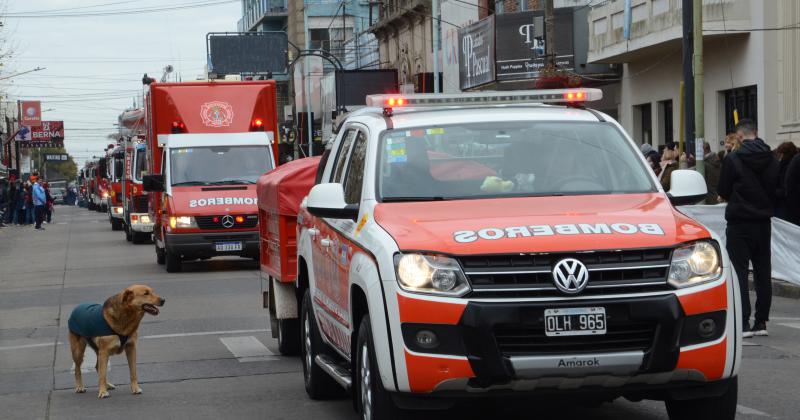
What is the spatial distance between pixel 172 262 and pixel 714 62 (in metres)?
12.4

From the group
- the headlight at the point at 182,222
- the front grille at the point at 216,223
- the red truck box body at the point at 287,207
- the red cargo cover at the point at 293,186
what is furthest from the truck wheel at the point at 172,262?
the red cargo cover at the point at 293,186

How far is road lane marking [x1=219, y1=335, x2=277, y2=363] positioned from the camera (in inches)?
471

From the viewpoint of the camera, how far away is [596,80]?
118ft

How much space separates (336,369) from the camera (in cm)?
836

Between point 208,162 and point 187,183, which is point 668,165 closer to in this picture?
point 208,162

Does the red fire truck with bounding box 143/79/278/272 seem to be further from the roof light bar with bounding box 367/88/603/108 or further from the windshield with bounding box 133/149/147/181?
the roof light bar with bounding box 367/88/603/108

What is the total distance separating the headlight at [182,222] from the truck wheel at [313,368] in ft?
45.3

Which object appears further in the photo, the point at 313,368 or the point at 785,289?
the point at 785,289

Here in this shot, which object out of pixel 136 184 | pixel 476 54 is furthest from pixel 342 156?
pixel 476 54

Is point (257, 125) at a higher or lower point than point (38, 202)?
higher

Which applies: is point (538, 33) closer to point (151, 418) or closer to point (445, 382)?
point (151, 418)

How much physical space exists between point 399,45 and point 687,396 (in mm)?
57687

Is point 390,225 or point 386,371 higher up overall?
point 390,225

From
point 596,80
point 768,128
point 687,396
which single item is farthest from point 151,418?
point 596,80
